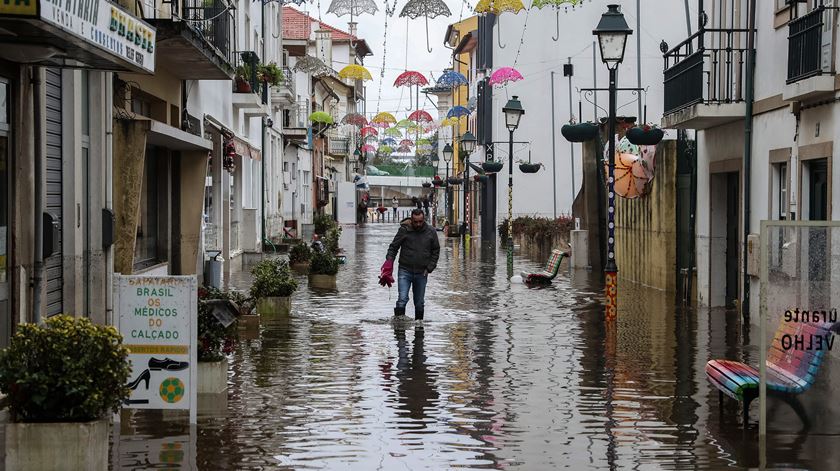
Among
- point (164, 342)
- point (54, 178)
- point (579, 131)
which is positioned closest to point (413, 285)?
point (579, 131)

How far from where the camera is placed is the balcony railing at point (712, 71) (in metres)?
18.0

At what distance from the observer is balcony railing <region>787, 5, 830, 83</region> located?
46.0 feet

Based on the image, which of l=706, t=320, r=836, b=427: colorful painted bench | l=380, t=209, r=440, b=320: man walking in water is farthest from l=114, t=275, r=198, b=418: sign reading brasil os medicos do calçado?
l=380, t=209, r=440, b=320: man walking in water

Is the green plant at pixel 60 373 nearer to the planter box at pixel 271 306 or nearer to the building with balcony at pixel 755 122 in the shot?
the building with balcony at pixel 755 122

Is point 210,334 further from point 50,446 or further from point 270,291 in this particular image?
point 270,291

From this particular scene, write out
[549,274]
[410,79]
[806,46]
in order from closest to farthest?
[806,46], [549,274], [410,79]

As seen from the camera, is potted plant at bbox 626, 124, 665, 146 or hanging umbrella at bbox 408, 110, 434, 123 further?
hanging umbrella at bbox 408, 110, 434, 123

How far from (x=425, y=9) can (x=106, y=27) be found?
13519mm

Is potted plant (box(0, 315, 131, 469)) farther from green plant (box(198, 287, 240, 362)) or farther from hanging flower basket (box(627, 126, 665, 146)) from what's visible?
hanging flower basket (box(627, 126, 665, 146))

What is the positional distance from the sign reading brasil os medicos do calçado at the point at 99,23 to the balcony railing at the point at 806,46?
24.9 ft

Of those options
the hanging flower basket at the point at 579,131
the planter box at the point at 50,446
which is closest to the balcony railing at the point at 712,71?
the hanging flower basket at the point at 579,131

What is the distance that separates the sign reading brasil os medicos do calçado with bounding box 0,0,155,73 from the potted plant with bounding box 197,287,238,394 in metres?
2.05

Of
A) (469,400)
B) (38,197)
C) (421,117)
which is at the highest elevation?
(421,117)

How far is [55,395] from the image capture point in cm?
703
